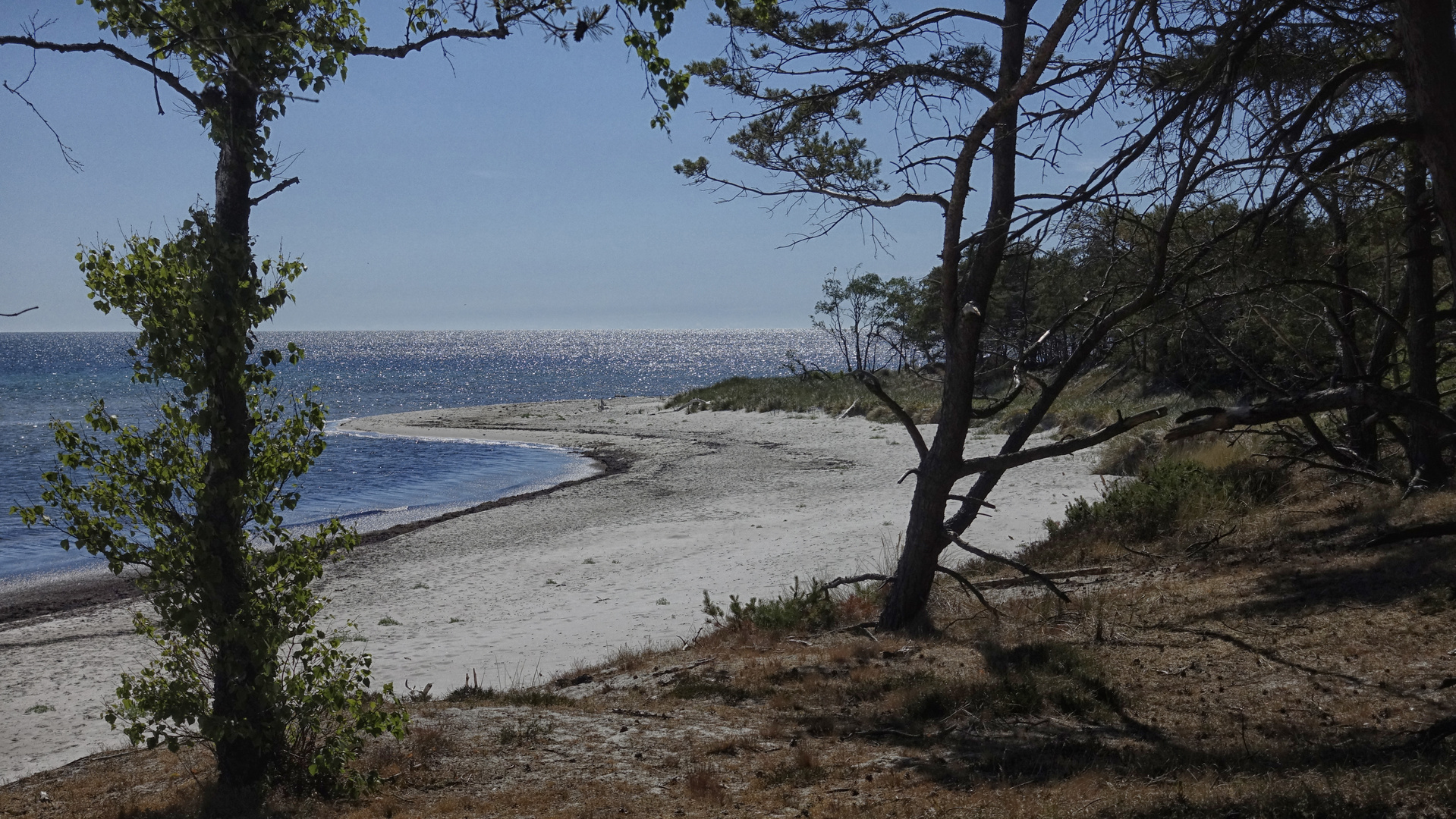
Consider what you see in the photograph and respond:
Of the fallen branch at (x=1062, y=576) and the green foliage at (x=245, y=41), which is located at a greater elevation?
the green foliage at (x=245, y=41)

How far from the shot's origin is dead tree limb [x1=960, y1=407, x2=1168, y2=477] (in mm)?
7277

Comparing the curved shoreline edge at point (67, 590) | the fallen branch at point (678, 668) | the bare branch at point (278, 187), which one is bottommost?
the curved shoreline edge at point (67, 590)

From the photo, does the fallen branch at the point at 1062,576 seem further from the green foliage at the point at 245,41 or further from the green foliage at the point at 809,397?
the green foliage at the point at 809,397

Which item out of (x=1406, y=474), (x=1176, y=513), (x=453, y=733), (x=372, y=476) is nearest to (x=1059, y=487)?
(x=1176, y=513)

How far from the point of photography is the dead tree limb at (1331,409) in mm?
4605

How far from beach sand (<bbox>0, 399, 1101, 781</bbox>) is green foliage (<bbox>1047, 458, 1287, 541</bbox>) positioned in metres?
1.62

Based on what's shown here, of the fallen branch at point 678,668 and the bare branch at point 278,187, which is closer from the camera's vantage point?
the bare branch at point 278,187

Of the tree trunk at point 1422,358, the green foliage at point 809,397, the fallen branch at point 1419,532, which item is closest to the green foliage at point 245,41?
the fallen branch at point 1419,532

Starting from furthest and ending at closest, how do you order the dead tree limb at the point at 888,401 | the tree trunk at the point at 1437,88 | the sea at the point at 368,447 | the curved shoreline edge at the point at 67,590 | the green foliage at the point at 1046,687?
the sea at the point at 368,447
the curved shoreline edge at the point at 67,590
the dead tree limb at the point at 888,401
the green foliage at the point at 1046,687
the tree trunk at the point at 1437,88

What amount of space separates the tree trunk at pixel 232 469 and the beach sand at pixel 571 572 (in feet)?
14.1

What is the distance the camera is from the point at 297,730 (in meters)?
5.84

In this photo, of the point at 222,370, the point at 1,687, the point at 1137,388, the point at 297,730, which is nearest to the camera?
the point at 222,370

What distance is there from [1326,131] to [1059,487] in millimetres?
13569

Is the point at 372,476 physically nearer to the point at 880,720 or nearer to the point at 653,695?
the point at 653,695
